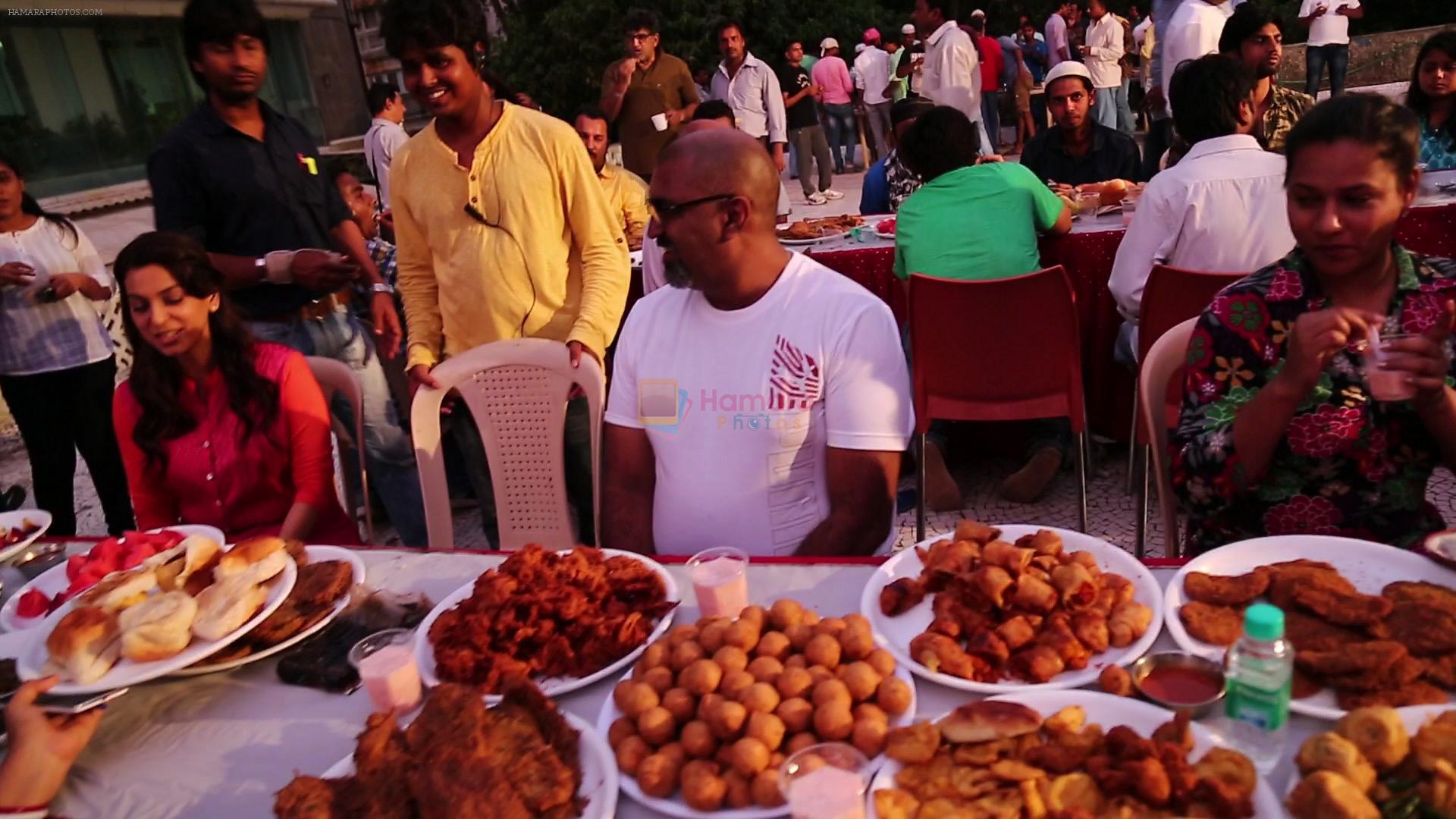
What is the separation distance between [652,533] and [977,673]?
1.19 m

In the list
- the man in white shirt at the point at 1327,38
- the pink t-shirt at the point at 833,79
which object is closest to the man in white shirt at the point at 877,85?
the pink t-shirt at the point at 833,79

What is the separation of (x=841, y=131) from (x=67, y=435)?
1177 centimetres

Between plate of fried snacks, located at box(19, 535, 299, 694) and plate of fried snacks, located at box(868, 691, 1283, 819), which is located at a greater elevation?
plate of fried snacks, located at box(19, 535, 299, 694)

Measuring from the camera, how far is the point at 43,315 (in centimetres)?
413

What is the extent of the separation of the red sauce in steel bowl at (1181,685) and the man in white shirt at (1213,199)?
97.4 inches

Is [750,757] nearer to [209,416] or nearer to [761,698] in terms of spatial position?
[761,698]

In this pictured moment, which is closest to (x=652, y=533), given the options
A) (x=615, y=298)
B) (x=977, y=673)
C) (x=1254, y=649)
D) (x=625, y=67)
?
(x=615, y=298)

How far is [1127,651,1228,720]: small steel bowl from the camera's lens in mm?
1263

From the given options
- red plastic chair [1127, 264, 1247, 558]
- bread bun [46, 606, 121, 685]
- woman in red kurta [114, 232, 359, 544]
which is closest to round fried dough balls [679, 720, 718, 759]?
bread bun [46, 606, 121, 685]

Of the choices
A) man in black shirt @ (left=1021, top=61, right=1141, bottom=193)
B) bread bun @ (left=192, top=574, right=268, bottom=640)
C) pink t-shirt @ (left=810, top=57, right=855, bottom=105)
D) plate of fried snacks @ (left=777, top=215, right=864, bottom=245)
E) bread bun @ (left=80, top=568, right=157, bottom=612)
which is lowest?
bread bun @ (left=192, top=574, right=268, bottom=640)

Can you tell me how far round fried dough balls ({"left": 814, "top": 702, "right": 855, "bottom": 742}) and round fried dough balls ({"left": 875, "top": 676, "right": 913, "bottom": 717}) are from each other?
7 cm

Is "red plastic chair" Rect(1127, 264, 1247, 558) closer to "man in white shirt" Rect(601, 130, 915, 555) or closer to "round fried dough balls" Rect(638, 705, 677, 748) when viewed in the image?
"man in white shirt" Rect(601, 130, 915, 555)

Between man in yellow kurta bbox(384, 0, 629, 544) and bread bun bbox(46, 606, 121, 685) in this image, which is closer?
bread bun bbox(46, 606, 121, 685)

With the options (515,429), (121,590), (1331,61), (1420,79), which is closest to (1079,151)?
(1420,79)
